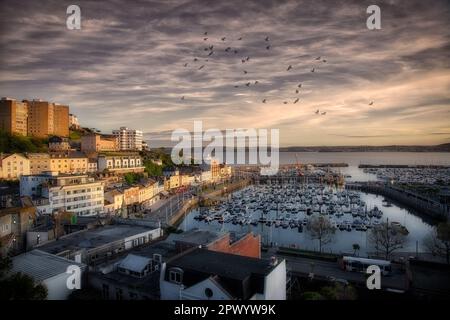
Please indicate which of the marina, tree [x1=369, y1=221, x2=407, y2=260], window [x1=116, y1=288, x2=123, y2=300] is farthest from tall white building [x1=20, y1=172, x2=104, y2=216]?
tree [x1=369, y1=221, x2=407, y2=260]

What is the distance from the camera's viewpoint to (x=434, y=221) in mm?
16484

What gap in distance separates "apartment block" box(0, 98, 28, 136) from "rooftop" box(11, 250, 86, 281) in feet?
63.4

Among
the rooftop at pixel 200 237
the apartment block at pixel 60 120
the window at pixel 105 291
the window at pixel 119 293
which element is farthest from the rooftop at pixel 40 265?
the apartment block at pixel 60 120

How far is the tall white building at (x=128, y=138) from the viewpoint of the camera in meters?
35.3

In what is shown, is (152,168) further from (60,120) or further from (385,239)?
(385,239)

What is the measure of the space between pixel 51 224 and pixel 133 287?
5.18 metres

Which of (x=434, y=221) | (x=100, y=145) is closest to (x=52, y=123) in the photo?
(x=100, y=145)

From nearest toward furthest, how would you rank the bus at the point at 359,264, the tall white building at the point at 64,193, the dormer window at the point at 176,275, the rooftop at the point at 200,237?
1. the dormer window at the point at 176,275
2. the rooftop at the point at 200,237
3. the bus at the point at 359,264
4. the tall white building at the point at 64,193

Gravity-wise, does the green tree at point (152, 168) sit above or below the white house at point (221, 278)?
above

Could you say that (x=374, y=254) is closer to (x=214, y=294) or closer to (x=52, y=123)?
(x=214, y=294)

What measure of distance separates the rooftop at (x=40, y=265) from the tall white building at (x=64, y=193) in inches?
277

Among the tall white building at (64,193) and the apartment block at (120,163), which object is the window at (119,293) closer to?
the tall white building at (64,193)

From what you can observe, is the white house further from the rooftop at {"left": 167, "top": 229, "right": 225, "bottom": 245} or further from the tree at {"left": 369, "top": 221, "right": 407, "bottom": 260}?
the tree at {"left": 369, "top": 221, "right": 407, "bottom": 260}
